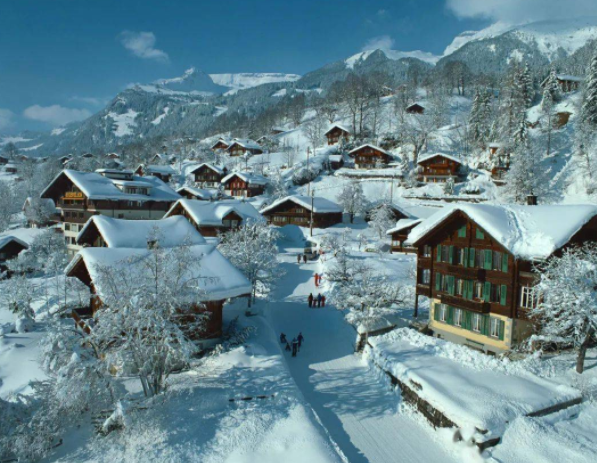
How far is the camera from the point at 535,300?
21562 millimetres

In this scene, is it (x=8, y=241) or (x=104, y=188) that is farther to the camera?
(x=104, y=188)

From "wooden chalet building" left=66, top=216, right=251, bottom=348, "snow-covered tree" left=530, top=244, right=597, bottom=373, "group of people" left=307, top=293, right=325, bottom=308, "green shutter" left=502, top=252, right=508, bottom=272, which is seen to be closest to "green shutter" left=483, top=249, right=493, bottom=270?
"green shutter" left=502, top=252, right=508, bottom=272

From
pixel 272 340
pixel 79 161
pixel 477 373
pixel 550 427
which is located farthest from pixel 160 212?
pixel 79 161

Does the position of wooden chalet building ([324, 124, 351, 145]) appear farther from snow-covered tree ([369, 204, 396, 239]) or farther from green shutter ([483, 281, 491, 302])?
green shutter ([483, 281, 491, 302])

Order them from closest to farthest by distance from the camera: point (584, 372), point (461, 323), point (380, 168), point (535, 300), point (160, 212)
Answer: point (584, 372) → point (535, 300) → point (461, 323) → point (160, 212) → point (380, 168)

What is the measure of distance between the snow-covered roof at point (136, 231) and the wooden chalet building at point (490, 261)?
16586 millimetres

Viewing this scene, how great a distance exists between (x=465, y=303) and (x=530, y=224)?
19.1ft

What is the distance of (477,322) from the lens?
24.4m

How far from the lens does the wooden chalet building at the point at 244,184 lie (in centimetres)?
7869

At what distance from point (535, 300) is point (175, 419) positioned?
1884 centimetres

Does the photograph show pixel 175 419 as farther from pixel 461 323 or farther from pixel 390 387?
pixel 461 323

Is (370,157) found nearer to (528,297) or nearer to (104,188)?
(104,188)

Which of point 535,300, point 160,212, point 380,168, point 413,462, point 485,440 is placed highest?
point 380,168

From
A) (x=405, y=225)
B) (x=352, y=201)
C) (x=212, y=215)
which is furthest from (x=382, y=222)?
(x=212, y=215)
